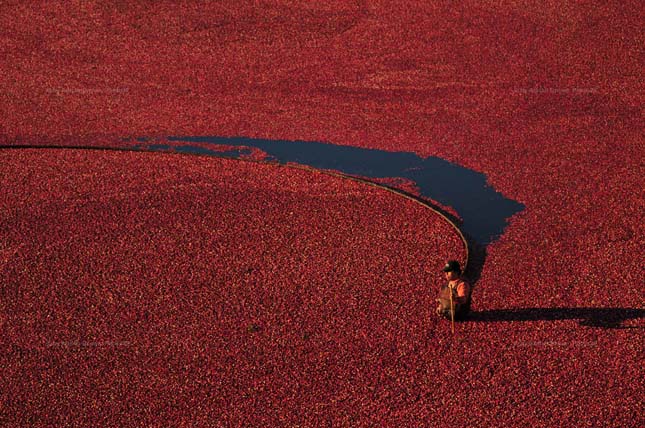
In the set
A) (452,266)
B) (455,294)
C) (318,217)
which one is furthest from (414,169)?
(455,294)

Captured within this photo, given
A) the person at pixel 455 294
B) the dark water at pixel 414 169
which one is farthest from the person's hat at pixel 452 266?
the dark water at pixel 414 169

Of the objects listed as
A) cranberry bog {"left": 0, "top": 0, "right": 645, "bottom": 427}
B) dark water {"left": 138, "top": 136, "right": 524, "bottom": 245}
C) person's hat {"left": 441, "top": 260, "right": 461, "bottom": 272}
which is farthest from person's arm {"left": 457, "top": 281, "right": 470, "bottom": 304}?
dark water {"left": 138, "top": 136, "right": 524, "bottom": 245}

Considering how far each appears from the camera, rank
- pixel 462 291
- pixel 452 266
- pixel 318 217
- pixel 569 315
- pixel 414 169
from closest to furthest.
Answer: pixel 462 291, pixel 452 266, pixel 569 315, pixel 318 217, pixel 414 169

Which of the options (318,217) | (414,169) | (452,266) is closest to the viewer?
(452,266)

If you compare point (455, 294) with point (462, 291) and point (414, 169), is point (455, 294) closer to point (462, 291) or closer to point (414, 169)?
point (462, 291)

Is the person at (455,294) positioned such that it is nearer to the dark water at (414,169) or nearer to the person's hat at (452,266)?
the person's hat at (452,266)

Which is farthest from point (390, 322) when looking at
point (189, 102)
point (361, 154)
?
point (189, 102)
